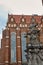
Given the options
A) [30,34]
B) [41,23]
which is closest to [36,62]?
[30,34]

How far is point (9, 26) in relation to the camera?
191ft

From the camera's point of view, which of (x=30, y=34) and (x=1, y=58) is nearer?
(x=30, y=34)

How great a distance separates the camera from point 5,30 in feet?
190

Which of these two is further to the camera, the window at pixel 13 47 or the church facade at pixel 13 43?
the church facade at pixel 13 43

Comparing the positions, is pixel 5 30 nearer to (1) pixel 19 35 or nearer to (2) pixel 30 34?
(1) pixel 19 35

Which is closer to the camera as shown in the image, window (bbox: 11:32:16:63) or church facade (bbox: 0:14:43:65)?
window (bbox: 11:32:16:63)

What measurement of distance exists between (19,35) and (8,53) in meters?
4.14

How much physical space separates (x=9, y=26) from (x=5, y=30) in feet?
3.79

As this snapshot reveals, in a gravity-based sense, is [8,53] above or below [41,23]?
below

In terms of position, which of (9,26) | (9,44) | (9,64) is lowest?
(9,64)

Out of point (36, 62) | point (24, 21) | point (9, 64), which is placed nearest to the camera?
point (36, 62)

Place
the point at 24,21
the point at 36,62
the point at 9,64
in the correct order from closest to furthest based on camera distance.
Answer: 1. the point at 36,62
2. the point at 9,64
3. the point at 24,21

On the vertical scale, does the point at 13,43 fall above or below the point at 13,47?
above

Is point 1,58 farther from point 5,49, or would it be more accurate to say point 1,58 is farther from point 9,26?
point 9,26
